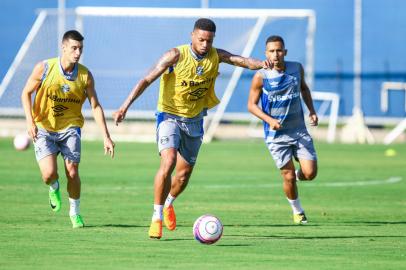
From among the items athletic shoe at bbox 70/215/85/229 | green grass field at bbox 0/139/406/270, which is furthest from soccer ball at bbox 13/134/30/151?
athletic shoe at bbox 70/215/85/229

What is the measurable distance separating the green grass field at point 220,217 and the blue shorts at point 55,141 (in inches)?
37.3

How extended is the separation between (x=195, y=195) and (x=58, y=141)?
5573 mm

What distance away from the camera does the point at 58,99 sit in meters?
15.0

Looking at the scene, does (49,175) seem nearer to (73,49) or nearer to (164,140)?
(73,49)

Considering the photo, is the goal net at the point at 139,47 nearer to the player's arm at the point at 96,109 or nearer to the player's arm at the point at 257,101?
the player's arm at the point at 257,101

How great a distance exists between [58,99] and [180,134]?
5.94ft

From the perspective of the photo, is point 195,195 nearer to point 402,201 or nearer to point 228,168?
point 402,201

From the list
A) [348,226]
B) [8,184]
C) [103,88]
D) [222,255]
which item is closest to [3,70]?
[103,88]

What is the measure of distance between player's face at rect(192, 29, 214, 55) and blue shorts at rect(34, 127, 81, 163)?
6.79 ft

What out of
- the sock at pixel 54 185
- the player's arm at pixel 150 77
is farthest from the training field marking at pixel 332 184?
the player's arm at pixel 150 77

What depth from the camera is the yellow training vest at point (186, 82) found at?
558 inches

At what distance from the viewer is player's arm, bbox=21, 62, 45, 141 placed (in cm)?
1457

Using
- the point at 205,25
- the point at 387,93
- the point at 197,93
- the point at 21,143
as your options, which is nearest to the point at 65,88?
the point at 197,93

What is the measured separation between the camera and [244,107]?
39906mm
